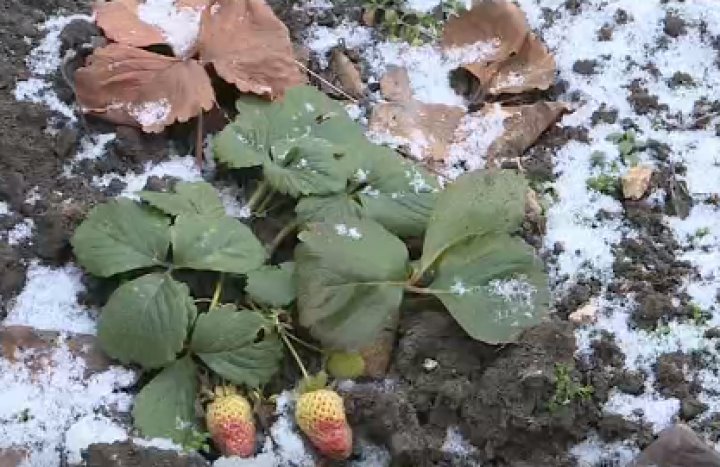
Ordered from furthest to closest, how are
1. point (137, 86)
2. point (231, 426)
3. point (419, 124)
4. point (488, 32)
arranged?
1. point (488, 32)
2. point (419, 124)
3. point (137, 86)
4. point (231, 426)

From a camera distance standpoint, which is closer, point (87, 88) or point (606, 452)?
point (606, 452)

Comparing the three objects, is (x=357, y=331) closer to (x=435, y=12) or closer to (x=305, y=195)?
(x=305, y=195)

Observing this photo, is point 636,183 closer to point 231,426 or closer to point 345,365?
point 345,365

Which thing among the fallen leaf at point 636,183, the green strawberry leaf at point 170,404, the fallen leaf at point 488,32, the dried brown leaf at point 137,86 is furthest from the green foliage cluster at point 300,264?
the fallen leaf at point 488,32

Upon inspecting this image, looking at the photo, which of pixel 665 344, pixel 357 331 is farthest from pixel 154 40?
pixel 665 344

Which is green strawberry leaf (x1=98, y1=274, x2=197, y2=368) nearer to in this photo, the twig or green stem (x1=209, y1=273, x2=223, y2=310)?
green stem (x1=209, y1=273, x2=223, y2=310)

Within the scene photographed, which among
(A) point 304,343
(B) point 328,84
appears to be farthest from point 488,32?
(A) point 304,343
